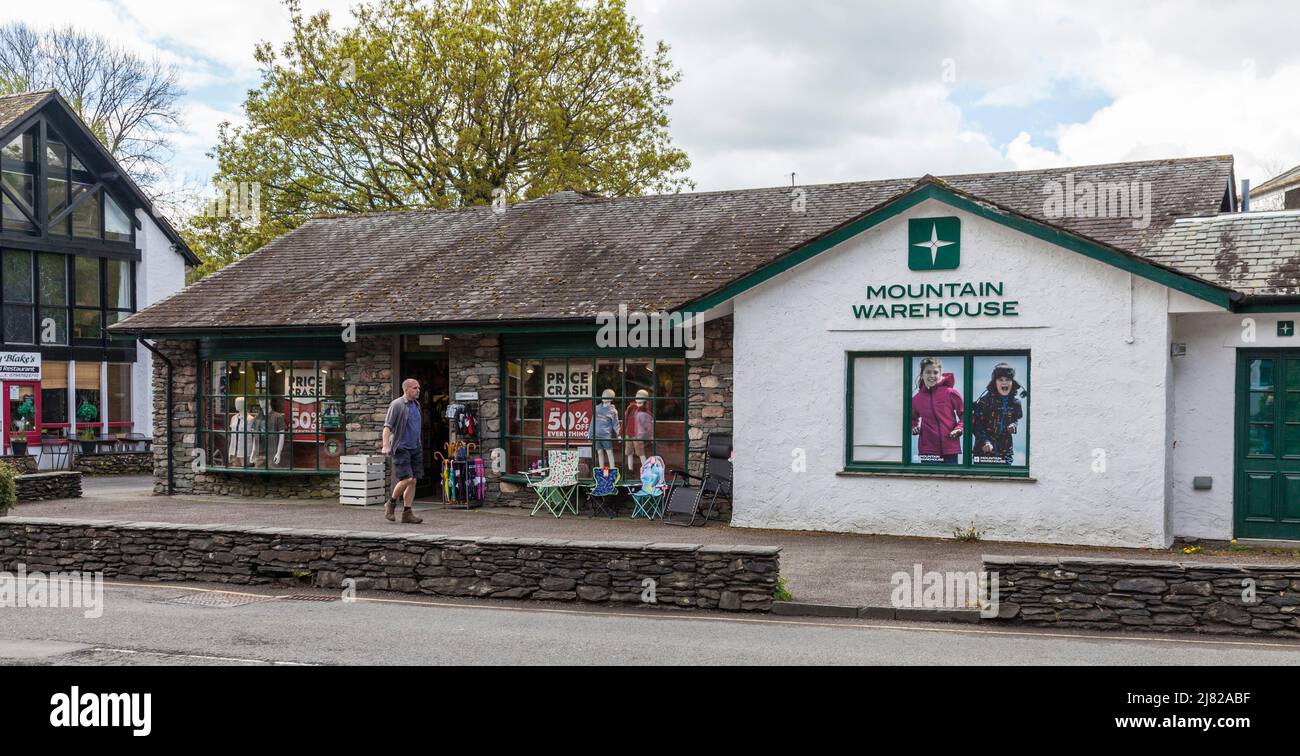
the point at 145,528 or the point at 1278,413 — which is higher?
the point at 1278,413

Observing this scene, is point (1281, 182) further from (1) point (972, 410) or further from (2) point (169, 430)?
(2) point (169, 430)

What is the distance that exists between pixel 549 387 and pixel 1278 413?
9.76 meters

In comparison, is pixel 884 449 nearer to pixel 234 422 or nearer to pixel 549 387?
pixel 549 387

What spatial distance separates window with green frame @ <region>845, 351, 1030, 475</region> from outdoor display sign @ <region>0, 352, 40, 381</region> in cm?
2160

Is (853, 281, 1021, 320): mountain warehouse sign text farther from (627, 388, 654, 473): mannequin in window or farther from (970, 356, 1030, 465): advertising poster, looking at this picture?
(627, 388, 654, 473): mannequin in window

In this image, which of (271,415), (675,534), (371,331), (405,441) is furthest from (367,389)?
(675,534)

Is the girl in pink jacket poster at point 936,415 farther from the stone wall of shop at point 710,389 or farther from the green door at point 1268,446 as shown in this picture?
the green door at point 1268,446

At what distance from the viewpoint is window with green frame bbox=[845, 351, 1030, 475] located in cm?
1447

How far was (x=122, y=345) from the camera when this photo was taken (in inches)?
1229

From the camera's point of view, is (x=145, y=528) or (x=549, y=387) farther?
(x=549, y=387)

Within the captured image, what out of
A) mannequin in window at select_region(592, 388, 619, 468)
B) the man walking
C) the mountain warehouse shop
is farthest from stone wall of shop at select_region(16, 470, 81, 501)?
mannequin in window at select_region(592, 388, 619, 468)

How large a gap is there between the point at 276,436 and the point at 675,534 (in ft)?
28.1

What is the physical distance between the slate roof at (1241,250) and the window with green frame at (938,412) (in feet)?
8.17

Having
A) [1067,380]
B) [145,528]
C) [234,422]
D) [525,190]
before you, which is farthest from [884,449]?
[525,190]
